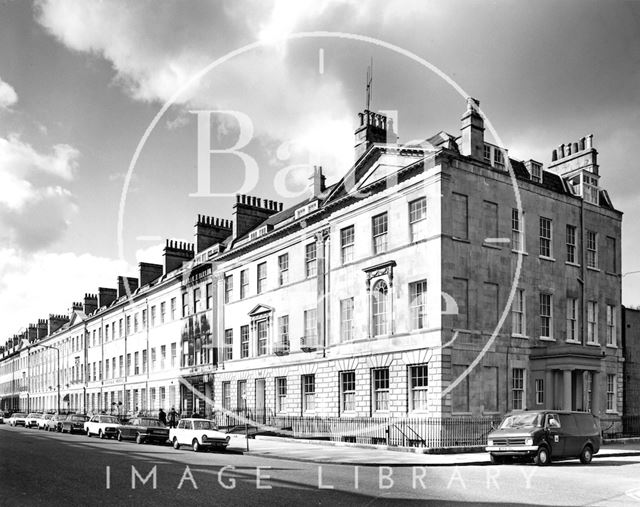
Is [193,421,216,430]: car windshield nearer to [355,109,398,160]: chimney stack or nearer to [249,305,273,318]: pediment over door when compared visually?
[249,305,273,318]: pediment over door

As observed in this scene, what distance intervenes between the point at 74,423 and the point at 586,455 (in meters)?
36.5

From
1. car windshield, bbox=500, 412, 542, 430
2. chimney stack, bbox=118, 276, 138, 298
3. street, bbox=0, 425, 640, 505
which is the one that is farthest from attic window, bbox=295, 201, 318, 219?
chimney stack, bbox=118, 276, 138, 298

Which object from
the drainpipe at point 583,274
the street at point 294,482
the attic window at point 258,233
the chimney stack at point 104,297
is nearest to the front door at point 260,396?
the attic window at point 258,233

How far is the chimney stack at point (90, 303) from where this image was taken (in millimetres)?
90400

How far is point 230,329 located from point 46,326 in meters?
76.0

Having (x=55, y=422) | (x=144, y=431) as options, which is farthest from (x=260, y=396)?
(x=55, y=422)

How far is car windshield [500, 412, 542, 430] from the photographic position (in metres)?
22.7

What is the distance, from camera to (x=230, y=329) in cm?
4909

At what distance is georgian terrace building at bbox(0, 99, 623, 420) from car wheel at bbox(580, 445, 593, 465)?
7.31 metres

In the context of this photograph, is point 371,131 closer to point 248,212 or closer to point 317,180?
point 317,180

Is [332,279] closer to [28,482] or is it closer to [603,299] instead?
[603,299]

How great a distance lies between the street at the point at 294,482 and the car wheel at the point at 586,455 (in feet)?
1.17

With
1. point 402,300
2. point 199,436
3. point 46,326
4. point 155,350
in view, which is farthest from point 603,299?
point 46,326

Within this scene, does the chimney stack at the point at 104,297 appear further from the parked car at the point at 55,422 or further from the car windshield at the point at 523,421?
the car windshield at the point at 523,421
